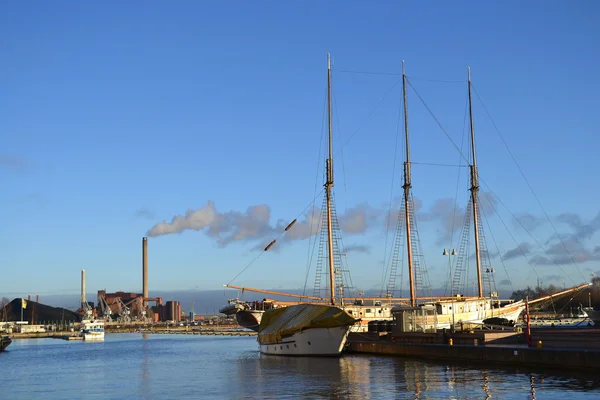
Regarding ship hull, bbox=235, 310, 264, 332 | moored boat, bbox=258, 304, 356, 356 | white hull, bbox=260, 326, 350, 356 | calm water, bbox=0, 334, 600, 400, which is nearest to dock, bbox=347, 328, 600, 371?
calm water, bbox=0, 334, 600, 400

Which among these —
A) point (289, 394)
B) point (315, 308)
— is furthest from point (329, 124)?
point (289, 394)

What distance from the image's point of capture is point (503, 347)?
2202 inches

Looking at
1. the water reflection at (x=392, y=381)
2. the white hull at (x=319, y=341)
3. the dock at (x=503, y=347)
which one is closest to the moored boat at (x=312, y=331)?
the white hull at (x=319, y=341)

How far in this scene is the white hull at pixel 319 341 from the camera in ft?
237

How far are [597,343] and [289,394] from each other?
75.0ft

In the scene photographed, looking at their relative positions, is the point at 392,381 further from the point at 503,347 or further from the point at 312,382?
the point at 503,347

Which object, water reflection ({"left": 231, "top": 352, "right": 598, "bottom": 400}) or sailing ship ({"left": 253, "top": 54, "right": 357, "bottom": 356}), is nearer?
water reflection ({"left": 231, "top": 352, "right": 598, "bottom": 400})

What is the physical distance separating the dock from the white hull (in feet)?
17.5

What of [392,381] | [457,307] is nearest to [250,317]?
[457,307]

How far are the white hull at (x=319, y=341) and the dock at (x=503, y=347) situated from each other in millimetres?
5347

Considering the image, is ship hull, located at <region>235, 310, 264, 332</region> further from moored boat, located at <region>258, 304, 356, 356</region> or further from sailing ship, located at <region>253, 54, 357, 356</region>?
moored boat, located at <region>258, 304, 356, 356</region>

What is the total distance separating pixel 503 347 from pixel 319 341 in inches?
889

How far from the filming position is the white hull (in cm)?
7238

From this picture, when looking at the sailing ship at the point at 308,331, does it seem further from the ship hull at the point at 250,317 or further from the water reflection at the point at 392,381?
the ship hull at the point at 250,317
